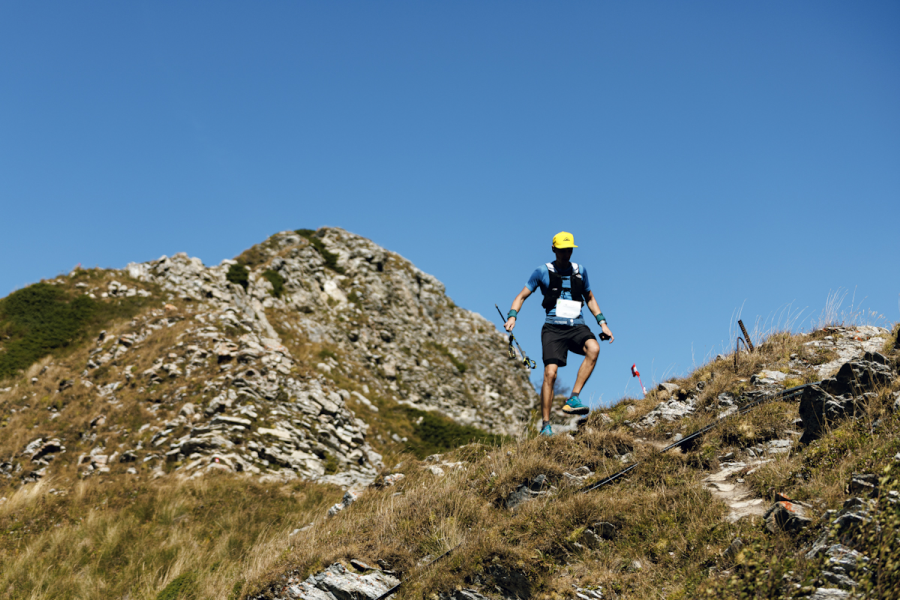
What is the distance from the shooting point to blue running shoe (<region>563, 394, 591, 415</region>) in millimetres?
7746

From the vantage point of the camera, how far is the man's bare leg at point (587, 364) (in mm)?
7746

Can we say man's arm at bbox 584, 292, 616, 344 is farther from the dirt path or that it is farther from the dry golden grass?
the dry golden grass

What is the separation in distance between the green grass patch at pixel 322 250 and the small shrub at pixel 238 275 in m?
7.89

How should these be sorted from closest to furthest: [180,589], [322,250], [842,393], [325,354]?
[842,393], [180,589], [325,354], [322,250]

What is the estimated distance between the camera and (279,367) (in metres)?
19.3

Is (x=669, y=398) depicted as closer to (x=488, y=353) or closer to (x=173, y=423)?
(x=173, y=423)

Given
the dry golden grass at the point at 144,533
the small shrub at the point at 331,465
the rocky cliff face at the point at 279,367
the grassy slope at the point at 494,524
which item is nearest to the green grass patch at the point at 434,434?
the rocky cliff face at the point at 279,367

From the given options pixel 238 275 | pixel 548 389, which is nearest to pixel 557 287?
pixel 548 389

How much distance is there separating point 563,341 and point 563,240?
58.9 inches

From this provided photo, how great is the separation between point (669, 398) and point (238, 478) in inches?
416

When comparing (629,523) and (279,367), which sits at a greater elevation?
(279,367)

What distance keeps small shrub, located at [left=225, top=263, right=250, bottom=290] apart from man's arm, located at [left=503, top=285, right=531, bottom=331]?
88.6ft

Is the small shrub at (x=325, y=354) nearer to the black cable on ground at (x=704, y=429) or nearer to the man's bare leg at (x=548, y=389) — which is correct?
the man's bare leg at (x=548, y=389)

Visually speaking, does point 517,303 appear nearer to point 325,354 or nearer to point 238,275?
point 325,354
